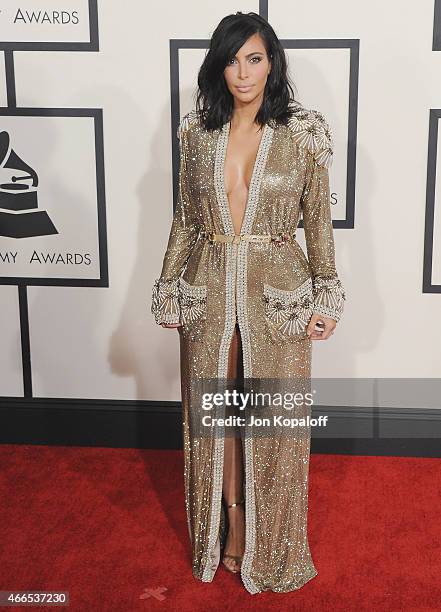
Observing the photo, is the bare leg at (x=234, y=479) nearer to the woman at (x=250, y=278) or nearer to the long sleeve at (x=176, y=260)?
the woman at (x=250, y=278)

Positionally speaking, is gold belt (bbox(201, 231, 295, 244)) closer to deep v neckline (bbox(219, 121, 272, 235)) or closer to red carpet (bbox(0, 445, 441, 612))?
deep v neckline (bbox(219, 121, 272, 235))

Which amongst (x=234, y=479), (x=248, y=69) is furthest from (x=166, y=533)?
(x=248, y=69)

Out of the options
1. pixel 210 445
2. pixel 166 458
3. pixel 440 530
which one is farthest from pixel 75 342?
pixel 440 530

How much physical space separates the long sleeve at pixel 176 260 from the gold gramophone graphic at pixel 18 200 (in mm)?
1121

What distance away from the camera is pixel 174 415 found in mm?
3875

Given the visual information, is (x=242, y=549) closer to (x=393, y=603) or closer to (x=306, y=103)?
(x=393, y=603)

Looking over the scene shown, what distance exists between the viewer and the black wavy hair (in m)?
2.46

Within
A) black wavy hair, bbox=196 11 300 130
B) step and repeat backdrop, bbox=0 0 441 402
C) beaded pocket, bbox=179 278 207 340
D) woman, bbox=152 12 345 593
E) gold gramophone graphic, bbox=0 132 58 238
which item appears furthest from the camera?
gold gramophone graphic, bbox=0 132 58 238

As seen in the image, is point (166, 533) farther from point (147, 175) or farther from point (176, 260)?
point (147, 175)

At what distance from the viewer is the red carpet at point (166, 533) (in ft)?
9.12

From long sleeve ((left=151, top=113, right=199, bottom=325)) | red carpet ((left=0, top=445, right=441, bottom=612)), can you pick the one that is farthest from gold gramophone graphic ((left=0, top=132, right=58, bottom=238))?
long sleeve ((left=151, top=113, right=199, bottom=325))

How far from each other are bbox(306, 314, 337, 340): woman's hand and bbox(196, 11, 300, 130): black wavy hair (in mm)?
565

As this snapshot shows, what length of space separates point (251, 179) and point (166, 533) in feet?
4.33

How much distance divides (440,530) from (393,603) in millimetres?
507
